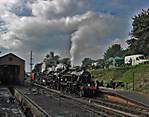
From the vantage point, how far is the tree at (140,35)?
2839 inches

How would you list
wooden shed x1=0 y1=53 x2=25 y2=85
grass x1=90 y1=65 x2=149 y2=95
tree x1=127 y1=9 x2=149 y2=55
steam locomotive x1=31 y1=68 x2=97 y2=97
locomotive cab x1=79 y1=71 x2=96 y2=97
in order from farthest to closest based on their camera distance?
tree x1=127 y1=9 x2=149 y2=55 < wooden shed x1=0 y1=53 x2=25 y2=85 < grass x1=90 y1=65 x2=149 y2=95 < steam locomotive x1=31 y1=68 x2=97 y2=97 < locomotive cab x1=79 y1=71 x2=96 y2=97

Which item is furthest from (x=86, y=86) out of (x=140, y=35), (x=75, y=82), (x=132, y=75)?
(x=140, y=35)

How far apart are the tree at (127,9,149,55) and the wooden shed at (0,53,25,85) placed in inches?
1251

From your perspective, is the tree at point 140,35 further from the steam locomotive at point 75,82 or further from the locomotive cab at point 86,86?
the locomotive cab at point 86,86

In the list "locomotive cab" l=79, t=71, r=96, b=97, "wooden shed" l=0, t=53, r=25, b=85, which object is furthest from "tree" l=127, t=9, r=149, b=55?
"locomotive cab" l=79, t=71, r=96, b=97

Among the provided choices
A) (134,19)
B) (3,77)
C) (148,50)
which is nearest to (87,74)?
(3,77)

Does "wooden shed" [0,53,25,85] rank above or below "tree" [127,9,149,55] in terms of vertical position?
below

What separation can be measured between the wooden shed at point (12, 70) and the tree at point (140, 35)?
31.8 meters

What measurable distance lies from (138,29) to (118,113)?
60900 mm

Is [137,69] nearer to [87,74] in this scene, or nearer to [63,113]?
[87,74]

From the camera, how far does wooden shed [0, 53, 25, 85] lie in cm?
5041

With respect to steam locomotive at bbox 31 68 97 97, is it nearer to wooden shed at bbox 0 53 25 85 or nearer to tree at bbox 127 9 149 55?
wooden shed at bbox 0 53 25 85

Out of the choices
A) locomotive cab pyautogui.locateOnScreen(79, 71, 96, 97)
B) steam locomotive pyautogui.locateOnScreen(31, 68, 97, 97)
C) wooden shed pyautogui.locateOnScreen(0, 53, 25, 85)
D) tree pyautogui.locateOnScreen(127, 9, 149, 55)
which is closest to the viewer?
locomotive cab pyautogui.locateOnScreen(79, 71, 96, 97)

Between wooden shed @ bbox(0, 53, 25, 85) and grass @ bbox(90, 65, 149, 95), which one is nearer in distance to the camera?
grass @ bbox(90, 65, 149, 95)
